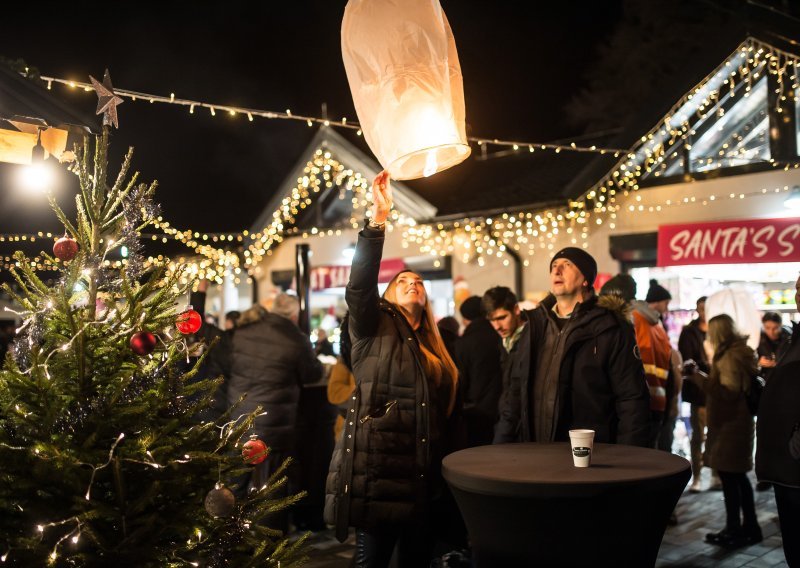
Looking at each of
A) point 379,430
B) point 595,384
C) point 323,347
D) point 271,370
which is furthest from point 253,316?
point 323,347

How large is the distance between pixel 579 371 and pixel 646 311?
2685mm

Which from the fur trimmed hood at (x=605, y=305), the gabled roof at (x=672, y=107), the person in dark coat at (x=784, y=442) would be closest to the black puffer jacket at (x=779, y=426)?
the person in dark coat at (x=784, y=442)

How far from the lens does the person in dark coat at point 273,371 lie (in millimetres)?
6125

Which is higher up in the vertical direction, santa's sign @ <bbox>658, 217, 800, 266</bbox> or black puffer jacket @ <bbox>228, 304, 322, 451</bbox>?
santa's sign @ <bbox>658, 217, 800, 266</bbox>

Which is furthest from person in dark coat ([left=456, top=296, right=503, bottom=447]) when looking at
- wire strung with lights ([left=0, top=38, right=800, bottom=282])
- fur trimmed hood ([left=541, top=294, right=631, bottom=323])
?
wire strung with lights ([left=0, top=38, right=800, bottom=282])

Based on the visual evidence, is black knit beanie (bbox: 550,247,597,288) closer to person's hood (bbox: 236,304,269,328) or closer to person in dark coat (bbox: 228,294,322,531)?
person in dark coat (bbox: 228,294,322,531)

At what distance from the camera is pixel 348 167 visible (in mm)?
15453

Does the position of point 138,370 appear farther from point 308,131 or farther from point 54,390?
point 308,131

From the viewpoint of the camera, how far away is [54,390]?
9.42 ft

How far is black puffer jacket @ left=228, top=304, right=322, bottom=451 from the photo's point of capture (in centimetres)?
612

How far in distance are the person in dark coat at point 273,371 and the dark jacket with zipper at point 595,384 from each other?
95.1 inches

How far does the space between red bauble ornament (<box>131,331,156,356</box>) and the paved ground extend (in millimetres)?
3587

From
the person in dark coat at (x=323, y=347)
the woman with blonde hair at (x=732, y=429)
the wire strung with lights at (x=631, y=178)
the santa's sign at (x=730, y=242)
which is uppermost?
the wire strung with lights at (x=631, y=178)

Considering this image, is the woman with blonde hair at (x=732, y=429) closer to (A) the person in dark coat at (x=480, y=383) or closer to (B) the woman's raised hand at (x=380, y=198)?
(A) the person in dark coat at (x=480, y=383)
